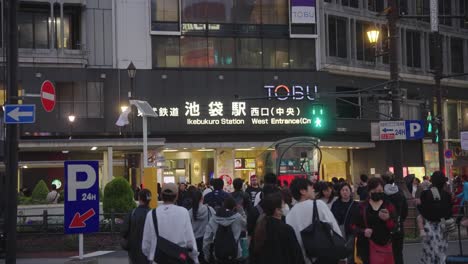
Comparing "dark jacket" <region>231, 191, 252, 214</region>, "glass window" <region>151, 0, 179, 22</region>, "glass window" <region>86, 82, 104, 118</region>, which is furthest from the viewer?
"glass window" <region>151, 0, 179, 22</region>

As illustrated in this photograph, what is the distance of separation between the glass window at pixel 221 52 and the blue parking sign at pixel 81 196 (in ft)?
109

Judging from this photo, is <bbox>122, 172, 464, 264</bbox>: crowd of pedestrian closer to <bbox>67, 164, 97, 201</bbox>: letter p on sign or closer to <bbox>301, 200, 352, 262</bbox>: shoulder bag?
<bbox>301, 200, 352, 262</bbox>: shoulder bag

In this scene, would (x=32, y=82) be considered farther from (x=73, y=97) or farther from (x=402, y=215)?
(x=402, y=215)

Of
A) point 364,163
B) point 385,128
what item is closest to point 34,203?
point 385,128

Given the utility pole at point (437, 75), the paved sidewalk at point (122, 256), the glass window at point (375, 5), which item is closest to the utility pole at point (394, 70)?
the utility pole at point (437, 75)

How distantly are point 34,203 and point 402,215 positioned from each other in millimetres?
18540

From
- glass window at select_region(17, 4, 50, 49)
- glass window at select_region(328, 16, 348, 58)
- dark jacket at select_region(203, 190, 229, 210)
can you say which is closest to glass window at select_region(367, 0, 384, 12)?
glass window at select_region(328, 16, 348, 58)

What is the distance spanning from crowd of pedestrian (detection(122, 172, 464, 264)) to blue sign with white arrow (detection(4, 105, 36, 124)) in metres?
3.81

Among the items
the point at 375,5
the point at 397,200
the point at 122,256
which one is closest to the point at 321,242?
the point at 397,200

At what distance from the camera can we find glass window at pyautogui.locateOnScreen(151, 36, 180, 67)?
44.4 meters

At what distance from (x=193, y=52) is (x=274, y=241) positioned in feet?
126

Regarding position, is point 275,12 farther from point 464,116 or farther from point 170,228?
point 170,228

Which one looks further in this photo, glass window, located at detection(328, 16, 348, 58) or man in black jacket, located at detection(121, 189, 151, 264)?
glass window, located at detection(328, 16, 348, 58)

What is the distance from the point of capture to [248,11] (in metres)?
45.7
